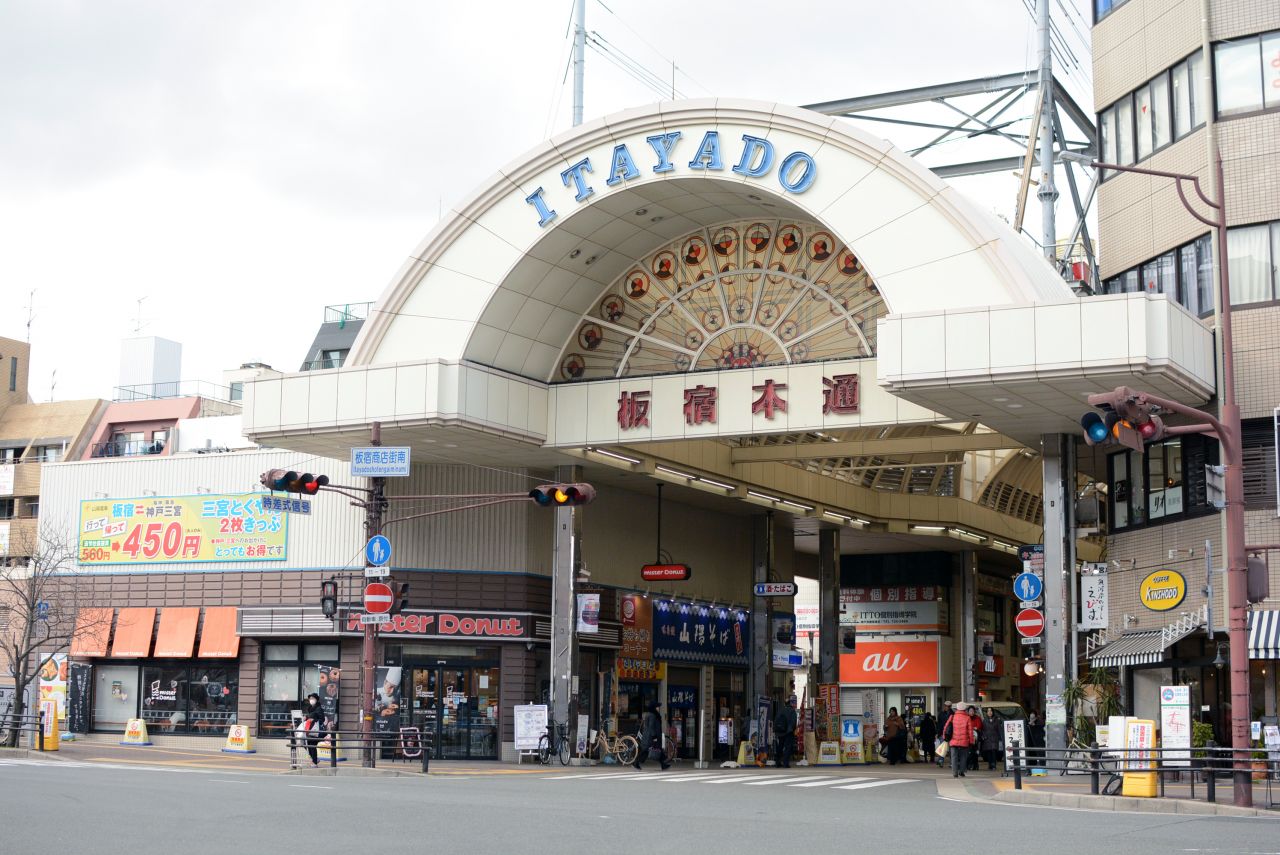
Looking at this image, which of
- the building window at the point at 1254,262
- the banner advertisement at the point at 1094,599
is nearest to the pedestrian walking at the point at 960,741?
the banner advertisement at the point at 1094,599

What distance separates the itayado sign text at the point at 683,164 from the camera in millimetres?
31500

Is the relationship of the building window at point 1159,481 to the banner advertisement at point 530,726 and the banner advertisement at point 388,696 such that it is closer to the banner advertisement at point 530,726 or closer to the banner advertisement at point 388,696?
the banner advertisement at point 530,726

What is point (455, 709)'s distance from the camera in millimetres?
38781

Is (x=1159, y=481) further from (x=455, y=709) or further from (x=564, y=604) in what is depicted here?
(x=455, y=709)

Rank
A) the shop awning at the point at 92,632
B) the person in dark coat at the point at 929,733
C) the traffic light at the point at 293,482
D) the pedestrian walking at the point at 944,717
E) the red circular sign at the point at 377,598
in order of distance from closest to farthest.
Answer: the traffic light at the point at 293,482 → the red circular sign at the point at 377,598 → the pedestrian walking at the point at 944,717 → the shop awning at the point at 92,632 → the person in dark coat at the point at 929,733

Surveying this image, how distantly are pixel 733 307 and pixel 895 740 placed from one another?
638 inches

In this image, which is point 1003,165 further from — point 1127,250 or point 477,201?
point 477,201

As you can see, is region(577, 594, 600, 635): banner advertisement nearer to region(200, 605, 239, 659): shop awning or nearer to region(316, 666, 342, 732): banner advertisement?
region(316, 666, 342, 732): banner advertisement

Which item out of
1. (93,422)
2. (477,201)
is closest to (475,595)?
(477,201)

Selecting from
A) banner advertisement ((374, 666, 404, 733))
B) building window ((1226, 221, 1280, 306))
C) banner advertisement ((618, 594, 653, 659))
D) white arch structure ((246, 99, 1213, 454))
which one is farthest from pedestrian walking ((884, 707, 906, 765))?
building window ((1226, 221, 1280, 306))

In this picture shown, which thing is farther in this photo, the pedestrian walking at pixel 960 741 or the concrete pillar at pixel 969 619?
the concrete pillar at pixel 969 619

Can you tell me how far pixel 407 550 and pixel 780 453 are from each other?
387 inches

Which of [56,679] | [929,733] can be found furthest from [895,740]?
[56,679]

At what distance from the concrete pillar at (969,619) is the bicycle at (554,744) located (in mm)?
25639
